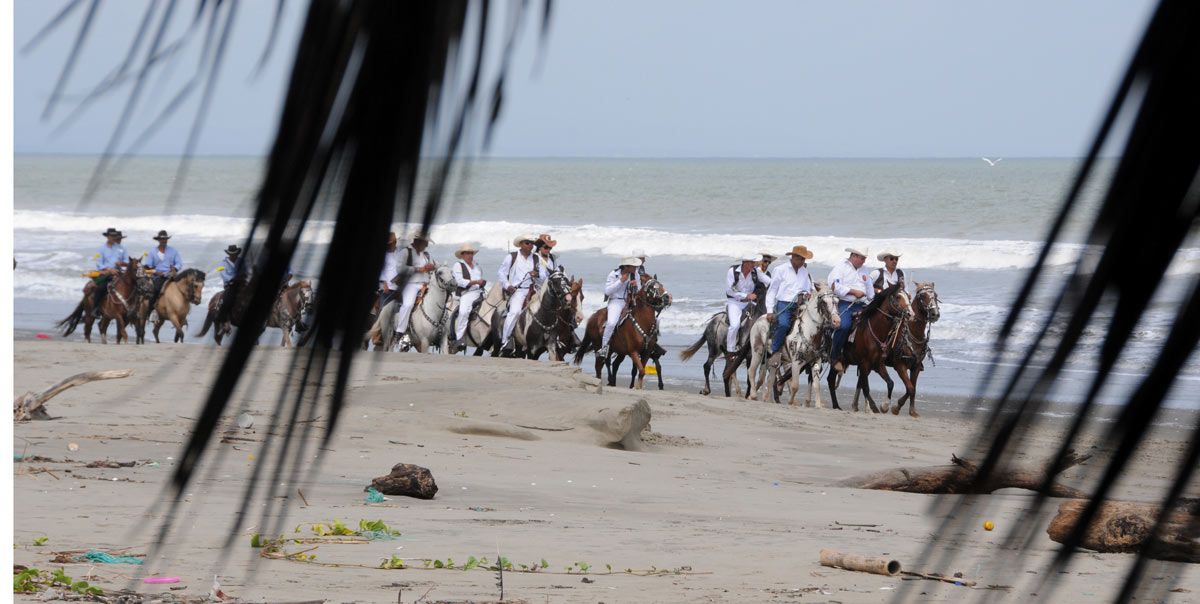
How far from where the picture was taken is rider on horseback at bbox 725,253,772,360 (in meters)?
19.6

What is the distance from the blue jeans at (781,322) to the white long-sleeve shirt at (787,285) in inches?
3.1

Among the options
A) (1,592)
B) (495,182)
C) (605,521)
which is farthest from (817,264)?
(495,182)

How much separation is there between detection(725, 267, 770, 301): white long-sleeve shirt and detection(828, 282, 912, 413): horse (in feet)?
6.16

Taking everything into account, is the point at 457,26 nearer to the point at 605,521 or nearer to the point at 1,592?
the point at 1,592

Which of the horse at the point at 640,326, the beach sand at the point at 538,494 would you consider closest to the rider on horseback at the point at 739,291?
the horse at the point at 640,326

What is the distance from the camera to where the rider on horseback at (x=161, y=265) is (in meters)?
21.4

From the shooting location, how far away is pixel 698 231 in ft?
174

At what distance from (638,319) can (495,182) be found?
233ft

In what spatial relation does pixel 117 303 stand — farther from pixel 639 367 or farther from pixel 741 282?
pixel 741 282

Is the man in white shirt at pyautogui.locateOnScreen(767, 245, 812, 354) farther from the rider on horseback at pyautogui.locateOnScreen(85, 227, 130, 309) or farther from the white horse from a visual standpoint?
the rider on horseback at pyautogui.locateOnScreen(85, 227, 130, 309)

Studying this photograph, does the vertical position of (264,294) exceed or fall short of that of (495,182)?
it falls short

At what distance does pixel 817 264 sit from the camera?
39.1 metres

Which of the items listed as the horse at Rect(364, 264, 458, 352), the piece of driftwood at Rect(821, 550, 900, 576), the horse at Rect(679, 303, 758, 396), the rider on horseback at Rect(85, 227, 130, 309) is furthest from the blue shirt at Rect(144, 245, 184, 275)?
the piece of driftwood at Rect(821, 550, 900, 576)

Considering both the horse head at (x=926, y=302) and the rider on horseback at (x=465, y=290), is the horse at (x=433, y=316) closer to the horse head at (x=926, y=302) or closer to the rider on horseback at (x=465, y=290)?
the rider on horseback at (x=465, y=290)
